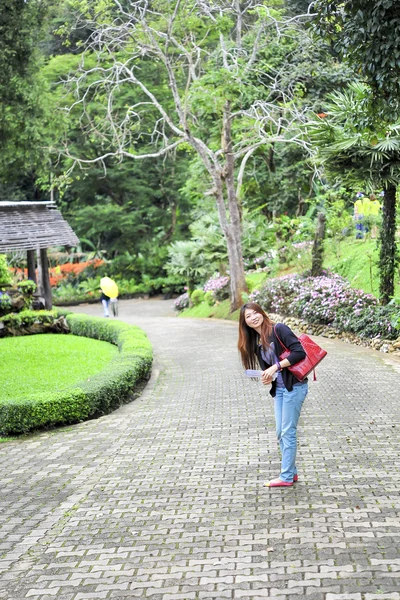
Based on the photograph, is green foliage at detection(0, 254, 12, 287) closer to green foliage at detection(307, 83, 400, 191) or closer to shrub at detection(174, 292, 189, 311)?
green foliage at detection(307, 83, 400, 191)

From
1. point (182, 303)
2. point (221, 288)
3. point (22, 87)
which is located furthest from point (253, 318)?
point (182, 303)

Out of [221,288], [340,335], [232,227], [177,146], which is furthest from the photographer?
[221,288]

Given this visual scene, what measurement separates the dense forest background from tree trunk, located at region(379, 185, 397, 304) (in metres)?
0.83

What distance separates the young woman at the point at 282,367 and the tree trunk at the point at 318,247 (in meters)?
13.1

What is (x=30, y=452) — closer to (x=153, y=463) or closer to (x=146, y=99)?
(x=153, y=463)

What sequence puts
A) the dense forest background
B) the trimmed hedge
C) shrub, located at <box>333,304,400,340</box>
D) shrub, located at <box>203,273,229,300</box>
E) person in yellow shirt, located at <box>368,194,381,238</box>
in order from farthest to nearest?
shrub, located at <box>203,273,229,300</box> → person in yellow shirt, located at <box>368,194,381,238</box> → the dense forest background → shrub, located at <box>333,304,400,340</box> → the trimmed hedge

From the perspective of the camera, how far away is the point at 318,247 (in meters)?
19.3

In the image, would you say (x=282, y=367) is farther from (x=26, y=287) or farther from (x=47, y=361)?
(x=26, y=287)

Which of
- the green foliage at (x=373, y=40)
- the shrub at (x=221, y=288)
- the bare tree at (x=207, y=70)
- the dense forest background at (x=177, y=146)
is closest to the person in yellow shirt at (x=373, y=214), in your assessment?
the dense forest background at (x=177, y=146)

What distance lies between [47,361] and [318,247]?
808 centimetres

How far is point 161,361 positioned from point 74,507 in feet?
28.6

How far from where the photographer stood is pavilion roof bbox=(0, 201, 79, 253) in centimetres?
1939

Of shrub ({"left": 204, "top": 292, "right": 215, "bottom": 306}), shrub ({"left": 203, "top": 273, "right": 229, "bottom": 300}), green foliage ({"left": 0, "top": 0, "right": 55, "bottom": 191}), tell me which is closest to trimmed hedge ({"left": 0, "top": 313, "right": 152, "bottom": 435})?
green foliage ({"left": 0, "top": 0, "right": 55, "bottom": 191})

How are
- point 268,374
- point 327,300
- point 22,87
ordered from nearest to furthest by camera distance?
point 268,374 → point 327,300 → point 22,87
